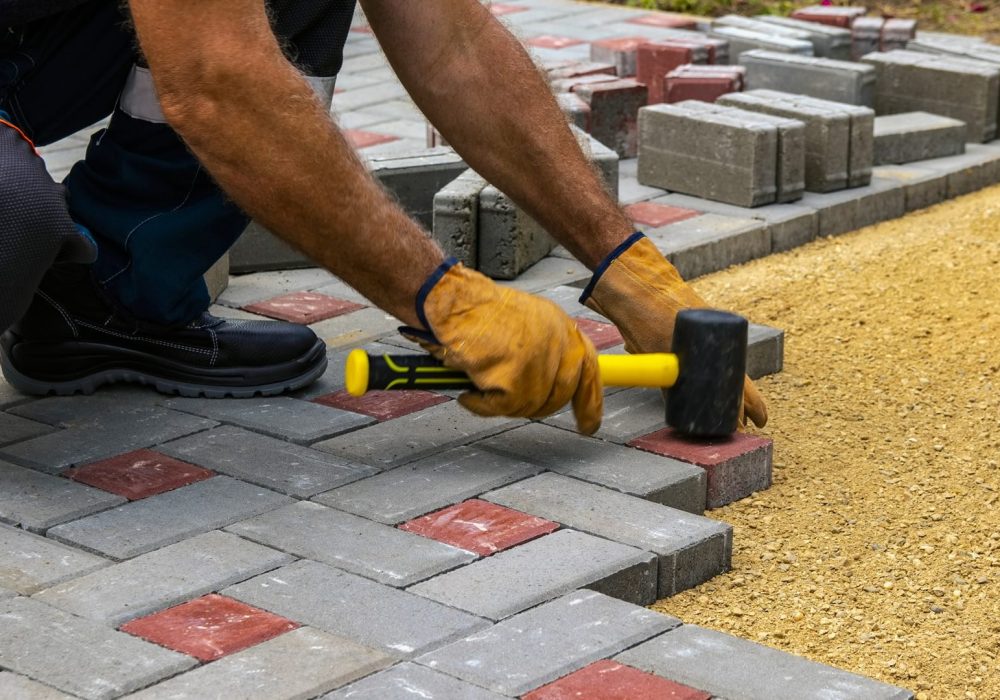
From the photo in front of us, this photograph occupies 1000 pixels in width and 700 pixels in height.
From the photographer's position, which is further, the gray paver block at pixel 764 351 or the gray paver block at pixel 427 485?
the gray paver block at pixel 764 351

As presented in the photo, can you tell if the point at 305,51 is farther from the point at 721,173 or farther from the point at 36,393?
the point at 721,173

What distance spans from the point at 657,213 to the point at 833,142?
712 mm

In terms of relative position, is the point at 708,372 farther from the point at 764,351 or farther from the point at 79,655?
the point at 79,655

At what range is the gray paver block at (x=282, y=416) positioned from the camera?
9.64 feet

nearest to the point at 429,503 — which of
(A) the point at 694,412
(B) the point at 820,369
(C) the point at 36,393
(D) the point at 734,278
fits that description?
(A) the point at 694,412

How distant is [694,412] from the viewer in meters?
2.80

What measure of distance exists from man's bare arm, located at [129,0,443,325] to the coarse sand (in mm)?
792

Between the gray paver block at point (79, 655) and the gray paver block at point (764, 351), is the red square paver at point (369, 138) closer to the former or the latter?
the gray paver block at point (764, 351)

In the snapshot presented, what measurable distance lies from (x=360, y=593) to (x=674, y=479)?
2.39ft

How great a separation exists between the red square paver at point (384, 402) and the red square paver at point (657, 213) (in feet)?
5.42

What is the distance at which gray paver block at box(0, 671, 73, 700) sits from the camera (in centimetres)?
194

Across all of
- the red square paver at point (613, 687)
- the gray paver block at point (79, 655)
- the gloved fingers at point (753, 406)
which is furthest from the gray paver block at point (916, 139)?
the gray paver block at point (79, 655)

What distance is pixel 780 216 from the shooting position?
473 cm

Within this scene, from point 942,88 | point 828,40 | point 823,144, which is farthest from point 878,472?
point 828,40
